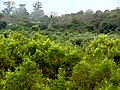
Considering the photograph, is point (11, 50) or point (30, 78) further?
point (11, 50)

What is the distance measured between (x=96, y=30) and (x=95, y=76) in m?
37.3

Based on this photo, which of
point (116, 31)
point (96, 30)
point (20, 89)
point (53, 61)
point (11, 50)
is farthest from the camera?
point (96, 30)

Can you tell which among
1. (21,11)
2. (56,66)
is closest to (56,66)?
(56,66)

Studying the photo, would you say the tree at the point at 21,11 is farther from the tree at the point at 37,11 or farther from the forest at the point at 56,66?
the forest at the point at 56,66

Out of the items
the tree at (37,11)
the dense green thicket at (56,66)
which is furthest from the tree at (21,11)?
the dense green thicket at (56,66)

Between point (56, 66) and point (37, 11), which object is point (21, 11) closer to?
point (37, 11)

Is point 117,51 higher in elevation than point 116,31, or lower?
higher

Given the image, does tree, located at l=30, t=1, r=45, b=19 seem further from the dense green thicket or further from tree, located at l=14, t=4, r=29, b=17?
the dense green thicket

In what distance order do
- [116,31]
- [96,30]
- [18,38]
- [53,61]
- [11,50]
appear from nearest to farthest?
[53,61] < [11,50] < [18,38] < [116,31] < [96,30]

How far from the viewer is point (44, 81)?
12078 mm

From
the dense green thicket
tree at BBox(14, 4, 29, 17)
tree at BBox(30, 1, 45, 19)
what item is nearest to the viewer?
the dense green thicket

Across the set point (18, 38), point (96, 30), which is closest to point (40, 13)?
point (96, 30)

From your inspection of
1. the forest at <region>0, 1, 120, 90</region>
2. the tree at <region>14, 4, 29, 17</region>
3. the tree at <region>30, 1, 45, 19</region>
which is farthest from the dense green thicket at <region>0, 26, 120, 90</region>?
the tree at <region>30, 1, 45, 19</region>

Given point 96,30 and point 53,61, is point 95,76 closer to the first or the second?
point 53,61
